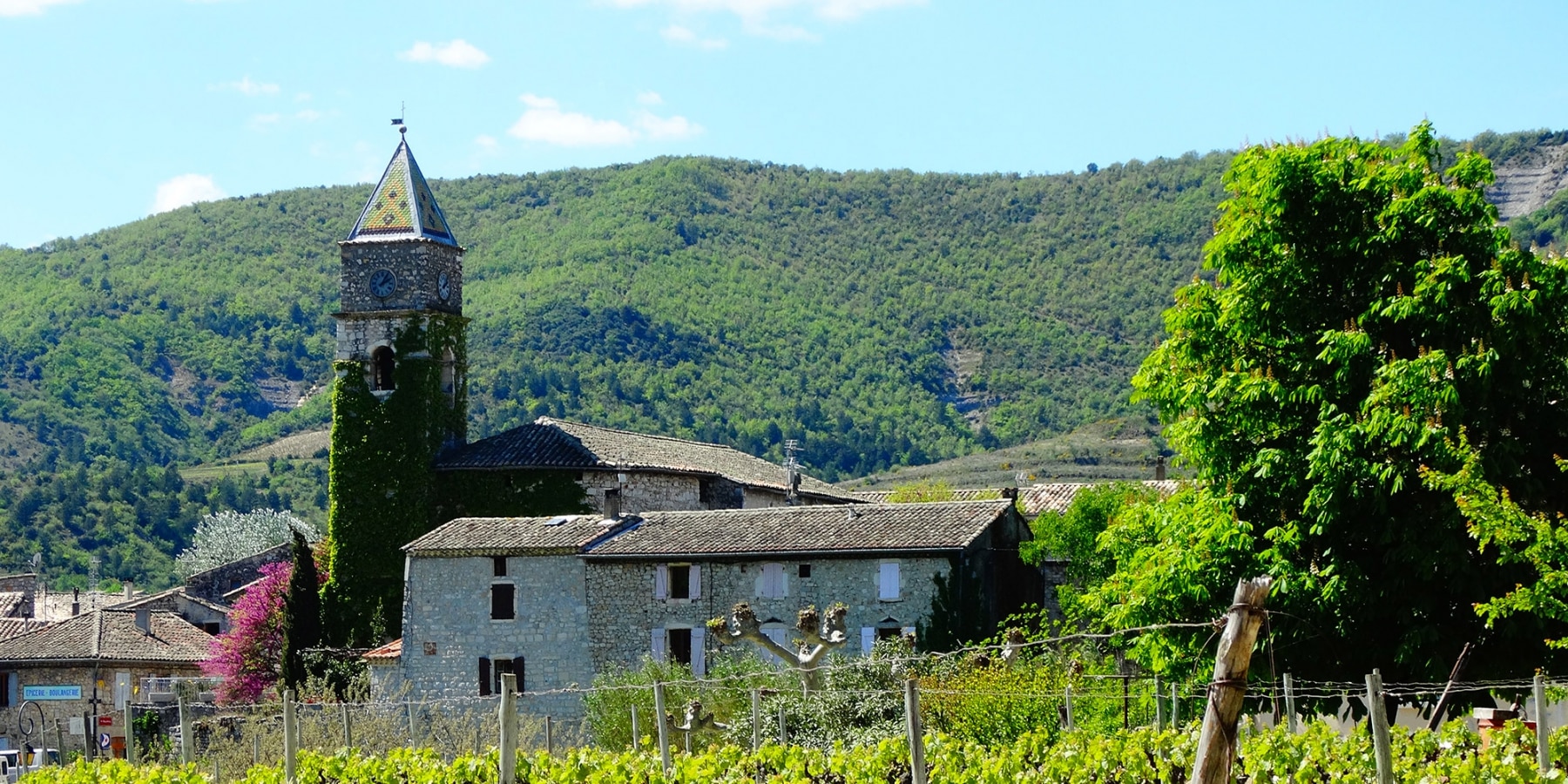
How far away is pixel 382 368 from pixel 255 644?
791 centimetres

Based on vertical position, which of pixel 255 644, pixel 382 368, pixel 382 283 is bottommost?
→ pixel 255 644

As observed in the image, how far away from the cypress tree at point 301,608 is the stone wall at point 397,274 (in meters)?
6.82

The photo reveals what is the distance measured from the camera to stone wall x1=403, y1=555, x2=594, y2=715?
44031 mm

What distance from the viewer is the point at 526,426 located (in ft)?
172

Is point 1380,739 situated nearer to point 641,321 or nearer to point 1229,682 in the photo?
point 1229,682

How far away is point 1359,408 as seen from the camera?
73.4 feet

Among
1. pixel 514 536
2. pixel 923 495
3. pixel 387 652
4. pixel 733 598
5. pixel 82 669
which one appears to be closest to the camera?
pixel 733 598

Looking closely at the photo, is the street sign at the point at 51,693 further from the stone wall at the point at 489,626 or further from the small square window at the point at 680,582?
the small square window at the point at 680,582

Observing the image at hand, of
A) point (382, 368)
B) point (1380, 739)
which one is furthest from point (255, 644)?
point (1380, 739)

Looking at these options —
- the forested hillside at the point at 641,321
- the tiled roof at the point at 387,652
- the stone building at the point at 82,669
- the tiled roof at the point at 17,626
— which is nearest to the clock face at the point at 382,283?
the tiled roof at the point at 387,652

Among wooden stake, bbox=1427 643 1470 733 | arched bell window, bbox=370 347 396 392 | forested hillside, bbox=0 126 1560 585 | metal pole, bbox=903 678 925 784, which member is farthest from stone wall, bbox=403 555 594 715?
forested hillside, bbox=0 126 1560 585

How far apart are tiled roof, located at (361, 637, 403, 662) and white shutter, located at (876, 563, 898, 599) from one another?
11.3 meters

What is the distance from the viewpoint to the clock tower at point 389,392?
50.4 m

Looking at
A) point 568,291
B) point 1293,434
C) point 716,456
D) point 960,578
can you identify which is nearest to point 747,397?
point 568,291
